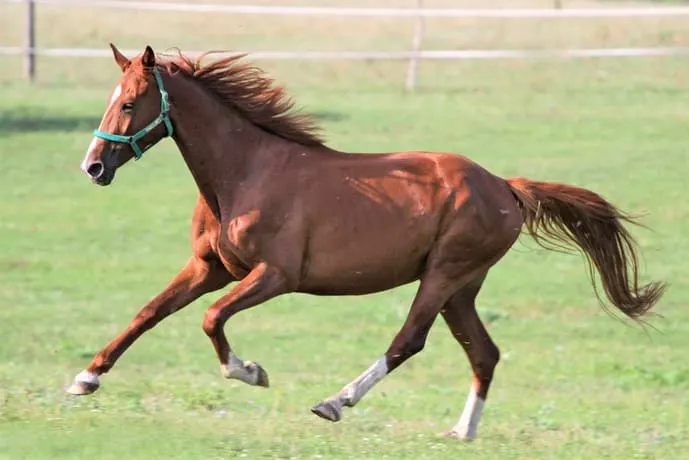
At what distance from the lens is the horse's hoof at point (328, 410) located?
8.73m

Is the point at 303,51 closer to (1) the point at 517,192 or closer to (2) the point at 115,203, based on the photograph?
(2) the point at 115,203

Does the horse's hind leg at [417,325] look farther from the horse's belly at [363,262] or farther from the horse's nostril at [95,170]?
the horse's nostril at [95,170]

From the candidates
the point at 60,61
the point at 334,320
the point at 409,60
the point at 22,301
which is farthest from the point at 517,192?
the point at 60,61

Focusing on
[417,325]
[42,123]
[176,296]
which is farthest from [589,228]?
[42,123]

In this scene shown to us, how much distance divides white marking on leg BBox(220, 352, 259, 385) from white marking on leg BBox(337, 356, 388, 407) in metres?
0.50

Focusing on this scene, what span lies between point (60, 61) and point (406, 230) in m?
23.7

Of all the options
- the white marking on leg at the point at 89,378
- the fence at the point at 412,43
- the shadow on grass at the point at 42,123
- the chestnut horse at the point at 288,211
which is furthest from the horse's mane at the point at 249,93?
the fence at the point at 412,43

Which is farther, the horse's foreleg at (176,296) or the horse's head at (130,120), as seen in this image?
the horse's foreleg at (176,296)

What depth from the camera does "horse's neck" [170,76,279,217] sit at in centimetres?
927

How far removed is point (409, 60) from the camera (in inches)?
1212

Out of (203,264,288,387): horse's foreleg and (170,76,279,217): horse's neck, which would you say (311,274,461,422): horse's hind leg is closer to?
(203,264,288,387): horse's foreleg

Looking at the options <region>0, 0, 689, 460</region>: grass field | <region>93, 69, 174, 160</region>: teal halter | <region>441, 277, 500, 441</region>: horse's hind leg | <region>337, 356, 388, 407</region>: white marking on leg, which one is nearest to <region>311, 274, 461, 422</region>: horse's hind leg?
<region>337, 356, 388, 407</region>: white marking on leg

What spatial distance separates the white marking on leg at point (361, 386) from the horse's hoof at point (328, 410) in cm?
7

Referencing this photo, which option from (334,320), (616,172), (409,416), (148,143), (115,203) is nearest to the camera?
(148,143)
